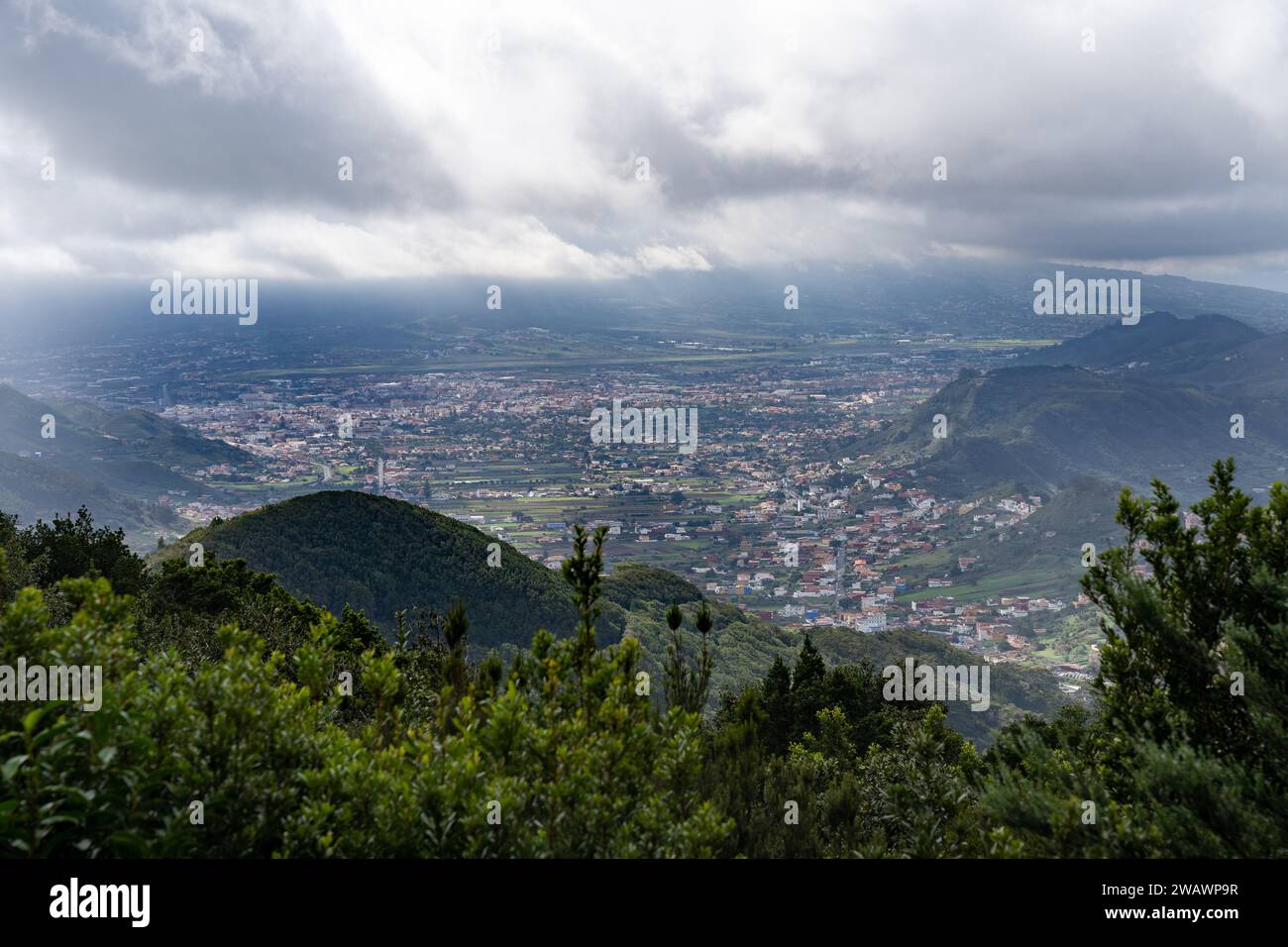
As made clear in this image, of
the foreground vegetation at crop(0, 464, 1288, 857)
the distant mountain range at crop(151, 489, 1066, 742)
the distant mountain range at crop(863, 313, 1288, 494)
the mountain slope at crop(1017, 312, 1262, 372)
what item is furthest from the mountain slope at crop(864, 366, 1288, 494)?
the foreground vegetation at crop(0, 464, 1288, 857)

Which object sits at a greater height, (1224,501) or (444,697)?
(1224,501)

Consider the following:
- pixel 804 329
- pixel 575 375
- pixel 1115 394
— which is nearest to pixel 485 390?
pixel 575 375

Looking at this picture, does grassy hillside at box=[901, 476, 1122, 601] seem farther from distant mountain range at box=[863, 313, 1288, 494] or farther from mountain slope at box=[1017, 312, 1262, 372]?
mountain slope at box=[1017, 312, 1262, 372]

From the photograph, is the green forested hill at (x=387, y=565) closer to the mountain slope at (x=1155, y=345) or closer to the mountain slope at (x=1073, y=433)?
the mountain slope at (x=1073, y=433)

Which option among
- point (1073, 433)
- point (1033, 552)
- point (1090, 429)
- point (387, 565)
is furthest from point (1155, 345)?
point (387, 565)
